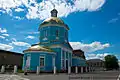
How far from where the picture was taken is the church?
35.0 meters

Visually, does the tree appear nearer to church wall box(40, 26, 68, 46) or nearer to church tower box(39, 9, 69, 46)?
church tower box(39, 9, 69, 46)

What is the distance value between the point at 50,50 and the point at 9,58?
2375 cm

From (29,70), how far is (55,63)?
249 inches

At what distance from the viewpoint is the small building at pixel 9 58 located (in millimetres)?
52312

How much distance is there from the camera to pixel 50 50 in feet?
121

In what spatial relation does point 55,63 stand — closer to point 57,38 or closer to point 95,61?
point 57,38

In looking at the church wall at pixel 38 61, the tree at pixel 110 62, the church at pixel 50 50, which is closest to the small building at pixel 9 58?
the church at pixel 50 50

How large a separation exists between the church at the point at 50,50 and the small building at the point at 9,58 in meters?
17.1

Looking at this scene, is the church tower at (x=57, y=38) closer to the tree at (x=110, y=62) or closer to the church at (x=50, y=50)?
the church at (x=50, y=50)

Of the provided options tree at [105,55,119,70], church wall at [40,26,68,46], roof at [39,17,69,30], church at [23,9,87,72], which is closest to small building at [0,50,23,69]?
church at [23,9,87,72]

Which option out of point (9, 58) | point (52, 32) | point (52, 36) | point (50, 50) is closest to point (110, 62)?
point (9, 58)

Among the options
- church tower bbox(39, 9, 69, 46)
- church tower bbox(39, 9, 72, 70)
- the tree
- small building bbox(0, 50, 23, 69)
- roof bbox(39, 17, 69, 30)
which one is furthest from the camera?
the tree

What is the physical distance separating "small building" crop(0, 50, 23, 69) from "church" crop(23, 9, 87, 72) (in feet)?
56.1

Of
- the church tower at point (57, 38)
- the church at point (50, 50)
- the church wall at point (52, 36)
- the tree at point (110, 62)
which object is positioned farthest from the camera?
the tree at point (110, 62)
